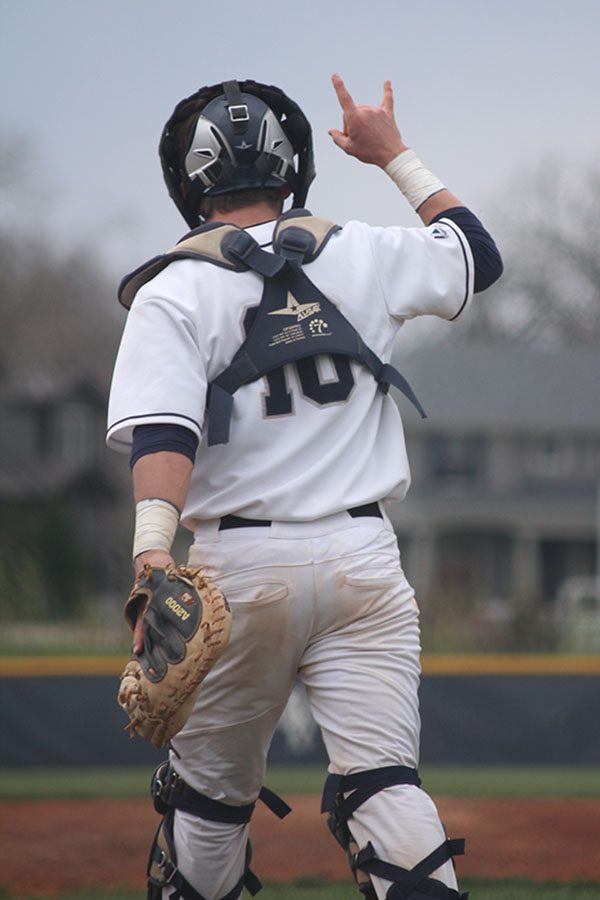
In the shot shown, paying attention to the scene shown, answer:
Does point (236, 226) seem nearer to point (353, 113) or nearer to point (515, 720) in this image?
point (353, 113)

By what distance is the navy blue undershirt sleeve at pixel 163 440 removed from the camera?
2855 millimetres

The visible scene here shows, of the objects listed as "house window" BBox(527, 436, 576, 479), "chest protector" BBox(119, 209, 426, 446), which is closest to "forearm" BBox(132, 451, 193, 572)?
"chest protector" BBox(119, 209, 426, 446)

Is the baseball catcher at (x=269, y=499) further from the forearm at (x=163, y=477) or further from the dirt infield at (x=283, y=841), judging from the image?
the dirt infield at (x=283, y=841)

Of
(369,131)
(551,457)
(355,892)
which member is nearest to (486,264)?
(369,131)

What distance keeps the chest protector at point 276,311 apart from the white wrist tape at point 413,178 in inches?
13.4

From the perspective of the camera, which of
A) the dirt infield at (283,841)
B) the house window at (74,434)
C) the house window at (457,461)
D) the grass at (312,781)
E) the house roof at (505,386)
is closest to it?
the dirt infield at (283,841)

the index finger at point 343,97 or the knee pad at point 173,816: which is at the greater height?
the index finger at point 343,97

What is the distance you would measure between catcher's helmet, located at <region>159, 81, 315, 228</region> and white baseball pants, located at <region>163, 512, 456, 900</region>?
2.72ft

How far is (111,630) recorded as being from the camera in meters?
17.2

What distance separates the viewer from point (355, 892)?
5.35 m

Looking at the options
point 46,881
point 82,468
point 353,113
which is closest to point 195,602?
point 353,113

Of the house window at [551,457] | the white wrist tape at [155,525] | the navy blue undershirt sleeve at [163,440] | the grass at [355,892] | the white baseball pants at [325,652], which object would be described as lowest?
the house window at [551,457]

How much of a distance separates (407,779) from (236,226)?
130cm

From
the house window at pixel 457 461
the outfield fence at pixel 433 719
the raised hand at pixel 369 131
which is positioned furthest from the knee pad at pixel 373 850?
the house window at pixel 457 461
